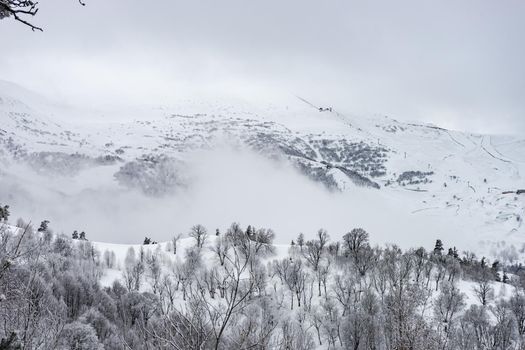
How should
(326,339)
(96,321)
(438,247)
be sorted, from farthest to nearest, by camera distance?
(438,247)
(326,339)
(96,321)

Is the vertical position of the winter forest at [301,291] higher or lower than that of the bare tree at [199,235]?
lower

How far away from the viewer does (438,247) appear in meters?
155

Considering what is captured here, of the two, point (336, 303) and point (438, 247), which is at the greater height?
point (438, 247)

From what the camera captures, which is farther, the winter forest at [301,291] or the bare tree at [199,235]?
the bare tree at [199,235]

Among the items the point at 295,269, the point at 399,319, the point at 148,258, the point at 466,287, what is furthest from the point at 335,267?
the point at 399,319

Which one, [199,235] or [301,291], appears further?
[199,235]

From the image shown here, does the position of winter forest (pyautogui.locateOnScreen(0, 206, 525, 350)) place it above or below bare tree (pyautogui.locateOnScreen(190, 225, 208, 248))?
below

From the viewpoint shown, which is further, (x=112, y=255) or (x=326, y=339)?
(x=112, y=255)

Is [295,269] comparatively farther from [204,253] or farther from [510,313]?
[510,313]

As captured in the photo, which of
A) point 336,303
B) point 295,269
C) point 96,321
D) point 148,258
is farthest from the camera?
point 148,258

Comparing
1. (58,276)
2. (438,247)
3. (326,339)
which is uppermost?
(438,247)

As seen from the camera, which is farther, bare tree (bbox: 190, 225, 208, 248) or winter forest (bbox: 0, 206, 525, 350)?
bare tree (bbox: 190, 225, 208, 248)

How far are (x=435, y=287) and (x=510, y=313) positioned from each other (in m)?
22.4

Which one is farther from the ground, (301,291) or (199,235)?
(199,235)
